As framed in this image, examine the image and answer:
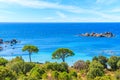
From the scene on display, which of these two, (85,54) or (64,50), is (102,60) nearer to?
(64,50)

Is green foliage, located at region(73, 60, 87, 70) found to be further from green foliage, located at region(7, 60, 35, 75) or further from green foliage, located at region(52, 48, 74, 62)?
green foliage, located at region(7, 60, 35, 75)

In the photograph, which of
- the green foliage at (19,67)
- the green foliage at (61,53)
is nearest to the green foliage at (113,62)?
the green foliage at (61,53)

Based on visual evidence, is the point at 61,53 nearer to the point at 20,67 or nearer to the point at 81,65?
the point at 81,65

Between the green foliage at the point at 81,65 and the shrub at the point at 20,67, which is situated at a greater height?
the shrub at the point at 20,67

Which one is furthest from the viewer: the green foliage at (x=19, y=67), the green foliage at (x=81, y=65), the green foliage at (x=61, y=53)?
the green foliage at (x=61, y=53)

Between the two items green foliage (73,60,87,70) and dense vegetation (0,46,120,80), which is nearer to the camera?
dense vegetation (0,46,120,80)

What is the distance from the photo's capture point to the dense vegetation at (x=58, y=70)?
3597cm

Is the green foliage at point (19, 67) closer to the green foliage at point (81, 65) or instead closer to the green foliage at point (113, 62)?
the green foliage at point (81, 65)

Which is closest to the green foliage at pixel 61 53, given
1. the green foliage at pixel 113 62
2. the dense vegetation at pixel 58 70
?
the dense vegetation at pixel 58 70

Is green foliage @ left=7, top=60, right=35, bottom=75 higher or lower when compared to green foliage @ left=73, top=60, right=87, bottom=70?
higher

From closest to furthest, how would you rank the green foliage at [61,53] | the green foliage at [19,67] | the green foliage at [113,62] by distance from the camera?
the green foliage at [19,67] < the green foliage at [113,62] < the green foliage at [61,53]

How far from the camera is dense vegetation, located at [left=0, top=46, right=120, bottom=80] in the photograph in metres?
36.0

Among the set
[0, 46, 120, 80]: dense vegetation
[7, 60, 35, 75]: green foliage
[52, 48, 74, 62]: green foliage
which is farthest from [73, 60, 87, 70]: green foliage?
[7, 60, 35, 75]: green foliage

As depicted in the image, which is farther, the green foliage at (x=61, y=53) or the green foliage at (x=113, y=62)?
the green foliage at (x=61, y=53)
